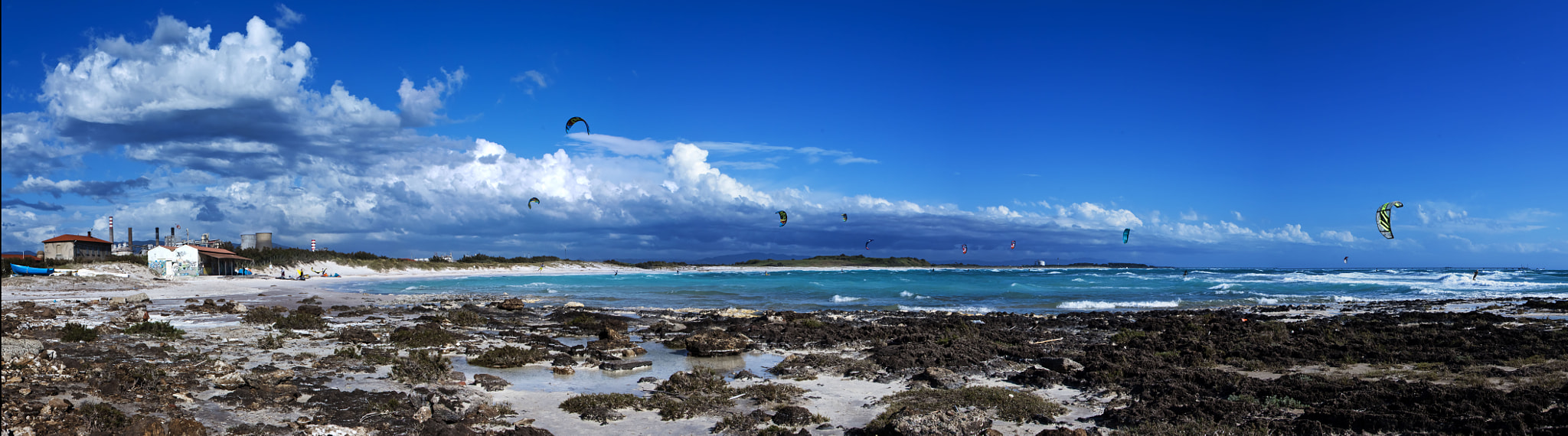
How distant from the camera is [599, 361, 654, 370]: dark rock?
1173 centimetres

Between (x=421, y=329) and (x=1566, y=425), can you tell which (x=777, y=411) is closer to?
(x=1566, y=425)

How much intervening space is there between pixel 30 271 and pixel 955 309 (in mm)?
52109

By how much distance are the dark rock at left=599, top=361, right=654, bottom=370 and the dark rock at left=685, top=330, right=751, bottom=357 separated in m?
1.27

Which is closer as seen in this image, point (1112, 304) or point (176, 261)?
point (1112, 304)

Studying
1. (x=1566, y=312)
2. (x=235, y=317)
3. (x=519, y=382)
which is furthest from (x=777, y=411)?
(x=1566, y=312)

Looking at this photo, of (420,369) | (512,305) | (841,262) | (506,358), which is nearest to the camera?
(420,369)

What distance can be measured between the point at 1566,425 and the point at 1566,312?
73.0 feet

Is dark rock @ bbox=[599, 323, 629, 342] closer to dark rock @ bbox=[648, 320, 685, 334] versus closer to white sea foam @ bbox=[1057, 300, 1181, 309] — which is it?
dark rock @ bbox=[648, 320, 685, 334]

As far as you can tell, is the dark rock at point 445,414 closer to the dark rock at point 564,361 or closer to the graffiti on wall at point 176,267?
the dark rock at point 564,361

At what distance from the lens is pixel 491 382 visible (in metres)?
9.91

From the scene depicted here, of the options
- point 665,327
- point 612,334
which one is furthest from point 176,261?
point 612,334

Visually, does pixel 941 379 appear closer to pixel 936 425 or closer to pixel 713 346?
pixel 936 425

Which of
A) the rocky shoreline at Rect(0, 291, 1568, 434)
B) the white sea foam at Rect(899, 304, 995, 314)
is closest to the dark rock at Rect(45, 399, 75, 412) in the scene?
the rocky shoreline at Rect(0, 291, 1568, 434)

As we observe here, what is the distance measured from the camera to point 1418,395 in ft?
27.8
